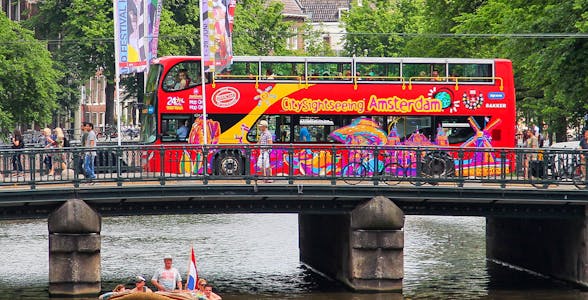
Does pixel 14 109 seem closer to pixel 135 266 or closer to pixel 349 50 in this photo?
pixel 135 266

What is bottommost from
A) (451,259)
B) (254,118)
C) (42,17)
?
(451,259)

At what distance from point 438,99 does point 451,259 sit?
5058mm

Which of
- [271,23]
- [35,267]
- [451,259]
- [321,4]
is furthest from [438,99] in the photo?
[321,4]

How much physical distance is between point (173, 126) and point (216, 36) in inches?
143

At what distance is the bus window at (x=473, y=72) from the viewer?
52219 millimetres

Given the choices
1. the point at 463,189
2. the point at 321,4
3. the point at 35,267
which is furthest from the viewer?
the point at 321,4

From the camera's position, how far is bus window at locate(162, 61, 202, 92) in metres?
50.5

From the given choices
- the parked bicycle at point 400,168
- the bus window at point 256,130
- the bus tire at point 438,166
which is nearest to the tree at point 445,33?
the bus window at point 256,130

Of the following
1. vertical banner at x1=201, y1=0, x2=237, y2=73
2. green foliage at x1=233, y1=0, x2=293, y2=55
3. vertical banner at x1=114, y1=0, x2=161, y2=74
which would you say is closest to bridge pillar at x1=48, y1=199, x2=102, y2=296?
vertical banner at x1=201, y1=0, x2=237, y2=73

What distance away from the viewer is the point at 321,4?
17300cm

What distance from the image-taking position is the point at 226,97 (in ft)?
166

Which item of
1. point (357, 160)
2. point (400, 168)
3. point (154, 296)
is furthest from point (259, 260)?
point (154, 296)

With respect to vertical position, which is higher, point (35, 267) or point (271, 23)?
point (271, 23)

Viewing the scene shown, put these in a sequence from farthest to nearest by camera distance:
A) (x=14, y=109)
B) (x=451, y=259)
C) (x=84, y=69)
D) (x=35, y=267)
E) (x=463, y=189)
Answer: (x=84, y=69) → (x=14, y=109) → (x=451, y=259) → (x=35, y=267) → (x=463, y=189)
